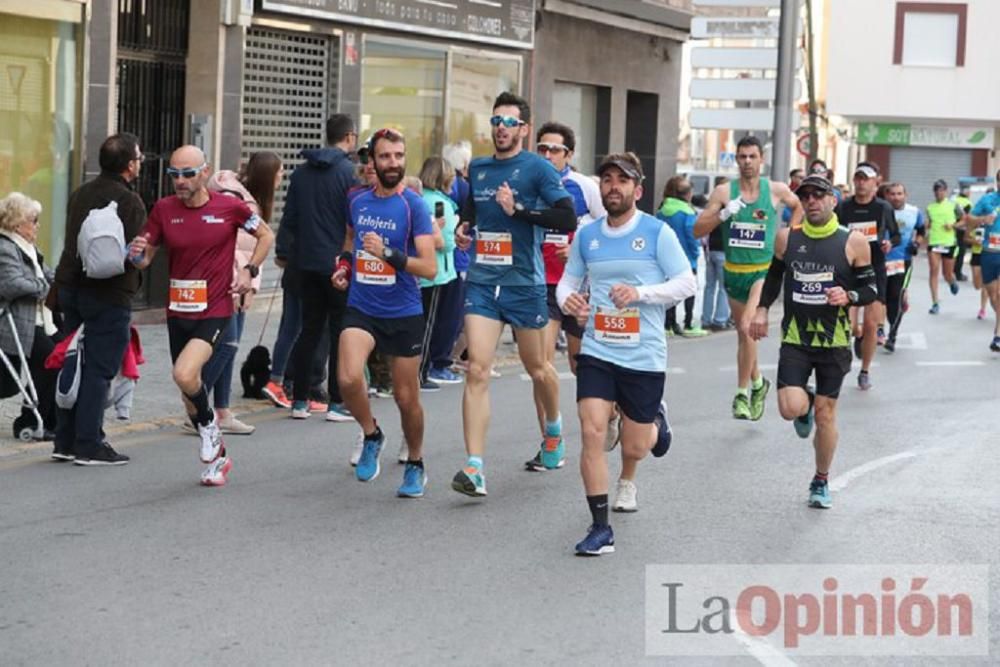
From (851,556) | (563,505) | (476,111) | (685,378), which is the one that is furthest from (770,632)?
(476,111)

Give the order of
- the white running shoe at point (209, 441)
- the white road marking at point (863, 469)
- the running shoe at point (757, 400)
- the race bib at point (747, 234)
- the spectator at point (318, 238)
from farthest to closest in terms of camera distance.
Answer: the race bib at point (747, 234)
the running shoe at point (757, 400)
the spectator at point (318, 238)
the white road marking at point (863, 469)
the white running shoe at point (209, 441)

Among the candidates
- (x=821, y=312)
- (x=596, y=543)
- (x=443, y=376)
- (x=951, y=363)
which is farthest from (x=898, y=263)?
(x=596, y=543)

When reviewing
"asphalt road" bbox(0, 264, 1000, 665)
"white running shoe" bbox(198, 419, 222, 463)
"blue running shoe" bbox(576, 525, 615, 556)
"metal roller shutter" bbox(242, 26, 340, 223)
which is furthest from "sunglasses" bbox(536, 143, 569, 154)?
"metal roller shutter" bbox(242, 26, 340, 223)

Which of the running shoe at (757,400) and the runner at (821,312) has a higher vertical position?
the runner at (821,312)

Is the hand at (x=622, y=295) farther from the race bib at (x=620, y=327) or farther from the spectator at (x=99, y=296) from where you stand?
the spectator at (x=99, y=296)

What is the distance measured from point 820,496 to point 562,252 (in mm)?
2256

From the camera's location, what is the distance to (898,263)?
60.1ft

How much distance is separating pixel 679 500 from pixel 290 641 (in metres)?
3.69

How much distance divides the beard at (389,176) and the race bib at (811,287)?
7.50 ft

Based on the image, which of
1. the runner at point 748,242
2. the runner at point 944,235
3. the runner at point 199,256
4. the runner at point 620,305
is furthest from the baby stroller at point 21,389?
the runner at point 944,235

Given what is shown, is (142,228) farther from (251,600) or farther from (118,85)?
(118,85)

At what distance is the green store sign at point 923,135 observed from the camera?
2478 inches

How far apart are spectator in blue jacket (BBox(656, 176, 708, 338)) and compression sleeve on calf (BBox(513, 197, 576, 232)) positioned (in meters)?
9.82

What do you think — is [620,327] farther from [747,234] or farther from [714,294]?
[714,294]
